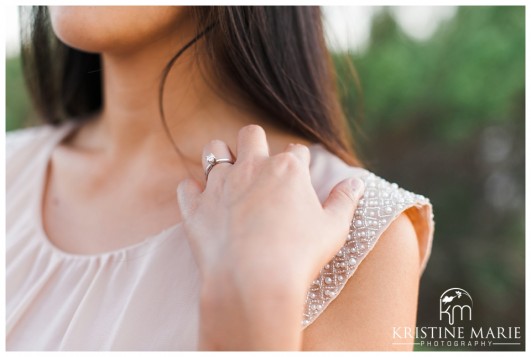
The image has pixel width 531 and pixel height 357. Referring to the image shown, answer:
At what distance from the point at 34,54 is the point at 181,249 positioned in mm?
918

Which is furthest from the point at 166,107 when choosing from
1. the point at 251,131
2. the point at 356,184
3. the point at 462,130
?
the point at 462,130

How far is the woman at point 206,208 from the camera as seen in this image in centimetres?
84

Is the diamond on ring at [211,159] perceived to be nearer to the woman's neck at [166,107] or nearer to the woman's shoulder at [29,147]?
the woman's neck at [166,107]

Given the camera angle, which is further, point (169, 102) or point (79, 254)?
point (169, 102)

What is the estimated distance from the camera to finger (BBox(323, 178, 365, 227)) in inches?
36.9

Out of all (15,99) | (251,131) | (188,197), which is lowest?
(188,197)

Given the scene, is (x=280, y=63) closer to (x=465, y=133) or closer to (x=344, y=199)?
(x=344, y=199)

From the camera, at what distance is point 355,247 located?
99 cm

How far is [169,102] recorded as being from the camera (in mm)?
1309

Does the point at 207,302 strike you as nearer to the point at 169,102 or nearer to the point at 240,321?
the point at 240,321

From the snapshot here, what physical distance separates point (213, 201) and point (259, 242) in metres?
0.13

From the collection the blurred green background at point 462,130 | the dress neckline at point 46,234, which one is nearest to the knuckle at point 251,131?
the dress neckline at point 46,234

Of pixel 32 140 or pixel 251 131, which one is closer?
pixel 251 131

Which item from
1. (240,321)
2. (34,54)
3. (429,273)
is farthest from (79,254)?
(429,273)
